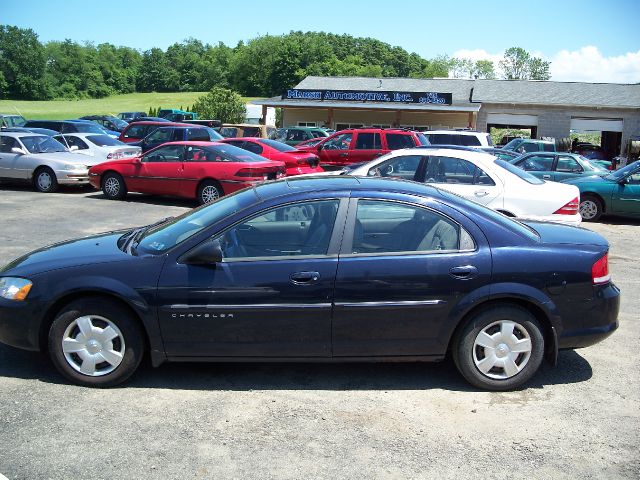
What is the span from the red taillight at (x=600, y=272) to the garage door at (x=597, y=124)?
35.8 meters

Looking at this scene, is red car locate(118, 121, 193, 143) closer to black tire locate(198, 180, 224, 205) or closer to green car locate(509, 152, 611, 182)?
black tire locate(198, 180, 224, 205)

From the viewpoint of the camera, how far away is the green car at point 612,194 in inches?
531

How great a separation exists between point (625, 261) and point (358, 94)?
1079 inches

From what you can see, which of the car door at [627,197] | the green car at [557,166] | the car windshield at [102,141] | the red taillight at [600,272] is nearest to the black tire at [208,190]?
the car windshield at [102,141]

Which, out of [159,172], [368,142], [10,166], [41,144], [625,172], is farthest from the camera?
[368,142]

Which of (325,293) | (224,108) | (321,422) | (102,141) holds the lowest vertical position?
(321,422)

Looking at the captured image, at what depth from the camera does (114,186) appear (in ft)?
49.6

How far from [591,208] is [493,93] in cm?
2790

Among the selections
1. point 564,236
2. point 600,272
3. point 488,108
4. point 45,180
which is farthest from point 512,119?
point 600,272

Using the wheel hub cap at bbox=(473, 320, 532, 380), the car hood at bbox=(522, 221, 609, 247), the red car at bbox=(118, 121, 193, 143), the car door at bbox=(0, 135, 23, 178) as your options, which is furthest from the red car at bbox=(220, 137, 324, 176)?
the wheel hub cap at bbox=(473, 320, 532, 380)

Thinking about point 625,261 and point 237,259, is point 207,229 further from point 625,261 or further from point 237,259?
point 625,261

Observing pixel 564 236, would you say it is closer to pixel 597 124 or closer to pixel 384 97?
pixel 384 97

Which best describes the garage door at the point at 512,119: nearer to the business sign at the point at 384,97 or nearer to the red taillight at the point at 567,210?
the business sign at the point at 384,97

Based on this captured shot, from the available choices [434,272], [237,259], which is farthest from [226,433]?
[434,272]
